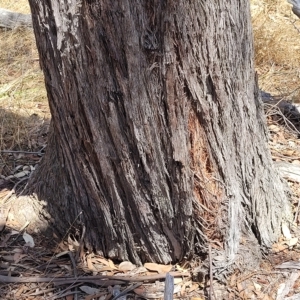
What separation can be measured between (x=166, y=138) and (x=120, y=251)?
0.57 meters

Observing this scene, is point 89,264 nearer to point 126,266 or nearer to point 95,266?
point 95,266

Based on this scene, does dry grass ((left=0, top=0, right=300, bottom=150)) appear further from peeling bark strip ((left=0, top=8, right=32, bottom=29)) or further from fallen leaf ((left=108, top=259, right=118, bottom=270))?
fallen leaf ((left=108, top=259, right=118, bottom=270))

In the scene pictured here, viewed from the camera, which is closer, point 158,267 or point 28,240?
point 158,267

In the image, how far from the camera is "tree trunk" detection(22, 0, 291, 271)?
1583 millimetres

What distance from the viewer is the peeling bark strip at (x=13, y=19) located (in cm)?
513

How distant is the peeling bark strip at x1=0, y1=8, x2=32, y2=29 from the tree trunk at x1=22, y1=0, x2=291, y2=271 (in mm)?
3295

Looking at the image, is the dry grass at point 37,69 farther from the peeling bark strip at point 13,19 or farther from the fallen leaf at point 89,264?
the fallen leaf at point 89,264

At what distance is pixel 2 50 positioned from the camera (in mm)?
4699

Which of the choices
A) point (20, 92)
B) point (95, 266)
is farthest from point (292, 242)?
point (20, 92)

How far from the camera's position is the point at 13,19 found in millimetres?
5188

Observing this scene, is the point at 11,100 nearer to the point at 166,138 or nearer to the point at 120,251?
the point at 120,251

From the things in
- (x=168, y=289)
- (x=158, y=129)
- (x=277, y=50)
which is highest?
(x=158, y=129)

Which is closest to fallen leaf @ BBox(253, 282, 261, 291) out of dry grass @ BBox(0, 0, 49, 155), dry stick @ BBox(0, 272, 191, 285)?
dry stick @ BBox(0, 272, 191, 285)

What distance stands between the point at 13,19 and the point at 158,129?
394 cm
